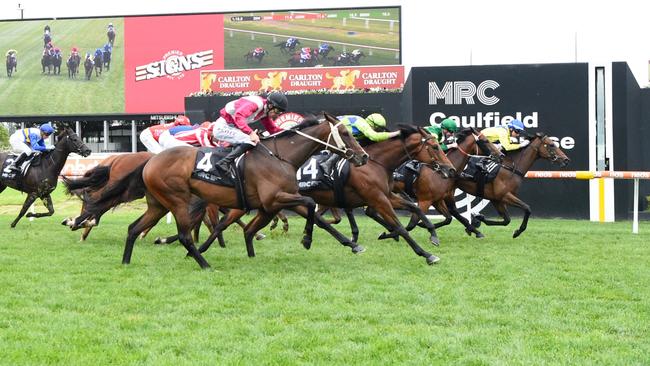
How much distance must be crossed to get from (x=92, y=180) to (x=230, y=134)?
2.26 m

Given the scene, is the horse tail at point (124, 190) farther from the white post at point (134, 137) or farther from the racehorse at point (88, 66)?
the racehorse at point (88, 66)

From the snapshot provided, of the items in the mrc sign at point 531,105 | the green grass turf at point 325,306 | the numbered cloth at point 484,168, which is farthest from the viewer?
the mrc sign at point 531,105

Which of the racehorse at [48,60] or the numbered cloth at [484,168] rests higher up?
the racehorse at [48,60]

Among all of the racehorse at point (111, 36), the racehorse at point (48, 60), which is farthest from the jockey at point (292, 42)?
the racehorse at point (48, 60)

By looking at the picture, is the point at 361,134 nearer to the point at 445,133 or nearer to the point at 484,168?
the point at 484,168

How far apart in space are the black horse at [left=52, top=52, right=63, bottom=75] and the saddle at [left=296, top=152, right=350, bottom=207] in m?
38.0

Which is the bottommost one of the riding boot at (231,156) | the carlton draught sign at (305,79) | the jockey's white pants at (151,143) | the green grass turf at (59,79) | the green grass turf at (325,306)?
the green grass turf at (325,306)

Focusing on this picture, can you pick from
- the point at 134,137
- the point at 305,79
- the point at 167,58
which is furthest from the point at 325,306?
the point at 167,58

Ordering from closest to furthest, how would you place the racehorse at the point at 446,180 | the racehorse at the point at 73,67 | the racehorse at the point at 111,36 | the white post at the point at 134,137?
the racehorse at the point at 446,180, the white post at the point at 134,137, the racehorse at the point at 111,36, the racehorse at the point at 73,67

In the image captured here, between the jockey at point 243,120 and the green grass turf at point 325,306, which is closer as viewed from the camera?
the green grass turf at point 325,306

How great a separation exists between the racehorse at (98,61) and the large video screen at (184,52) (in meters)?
0.05

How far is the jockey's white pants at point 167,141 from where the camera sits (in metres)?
10.1

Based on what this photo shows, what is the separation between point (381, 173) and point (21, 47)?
40527 mm

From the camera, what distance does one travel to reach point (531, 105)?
14727mm
